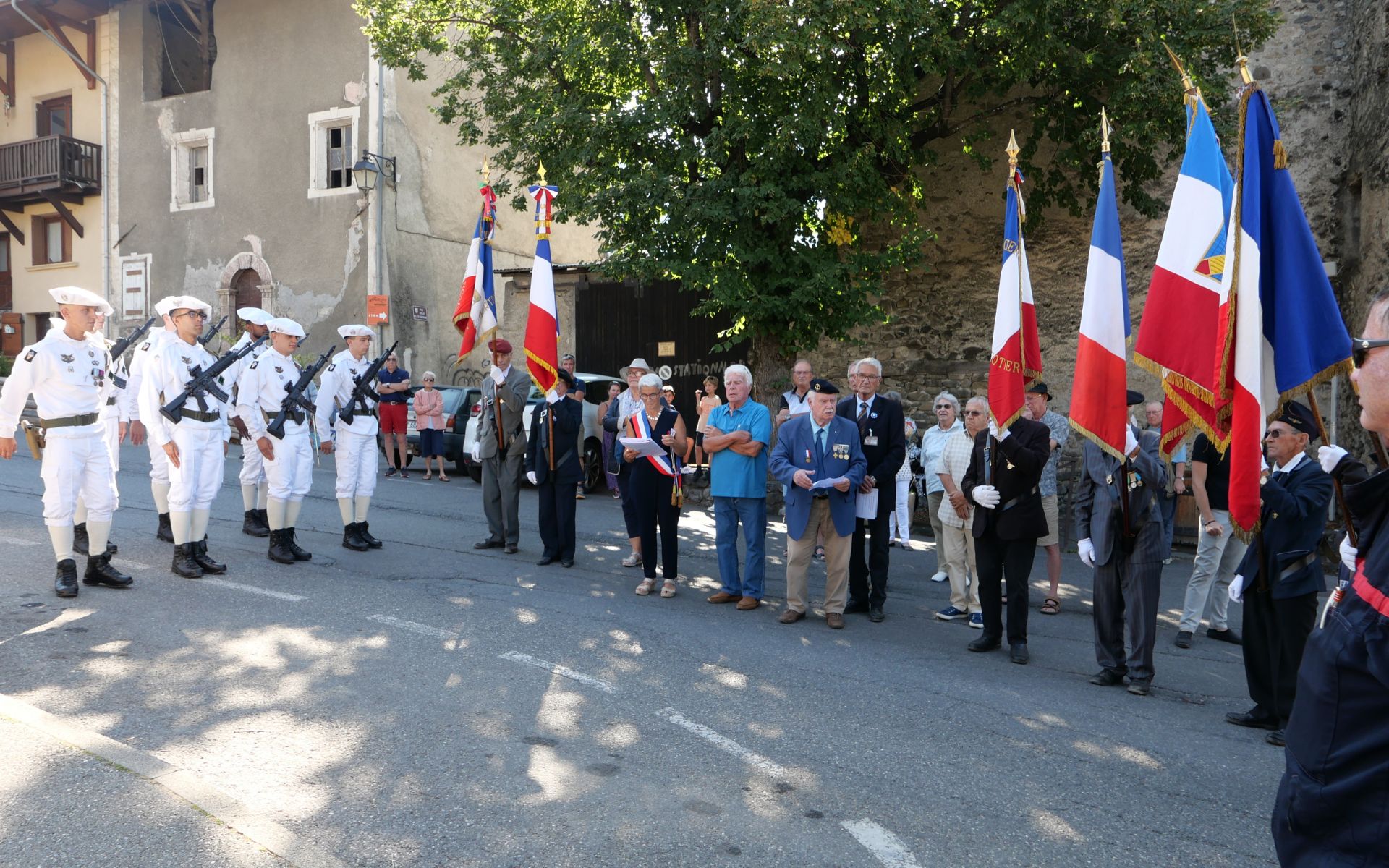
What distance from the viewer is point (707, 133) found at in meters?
13.3

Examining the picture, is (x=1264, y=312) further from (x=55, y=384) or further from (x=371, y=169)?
(x=371, y=169)

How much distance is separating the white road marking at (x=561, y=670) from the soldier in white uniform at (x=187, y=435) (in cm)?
344

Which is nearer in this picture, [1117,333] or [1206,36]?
[1117,333]

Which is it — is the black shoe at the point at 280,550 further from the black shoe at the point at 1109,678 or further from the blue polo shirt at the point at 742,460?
the black shoe at the point at 1109,678

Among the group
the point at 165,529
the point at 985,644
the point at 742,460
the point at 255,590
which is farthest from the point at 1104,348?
the point at 165,529

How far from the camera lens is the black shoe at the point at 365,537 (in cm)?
989

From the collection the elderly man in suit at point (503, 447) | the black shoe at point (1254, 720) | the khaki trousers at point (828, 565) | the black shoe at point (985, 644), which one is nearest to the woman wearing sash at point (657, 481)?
the khaki trousers at point (828, 565)

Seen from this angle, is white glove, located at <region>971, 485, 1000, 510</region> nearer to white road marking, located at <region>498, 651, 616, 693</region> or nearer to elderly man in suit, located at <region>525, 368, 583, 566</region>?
white road marking, located at <region>498, 651, 616, 693</region>

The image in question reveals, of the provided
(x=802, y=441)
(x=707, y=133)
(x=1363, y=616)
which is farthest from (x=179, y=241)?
(x=1363, y=616)

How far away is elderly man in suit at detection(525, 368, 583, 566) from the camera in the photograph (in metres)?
9.61

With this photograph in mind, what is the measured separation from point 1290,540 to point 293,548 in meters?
7.80

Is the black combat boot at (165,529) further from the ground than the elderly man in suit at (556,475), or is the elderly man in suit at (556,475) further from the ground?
the elderly man in suit at (556,475)

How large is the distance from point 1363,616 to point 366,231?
23.4 m

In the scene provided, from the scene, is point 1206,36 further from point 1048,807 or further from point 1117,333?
point 1048,807
